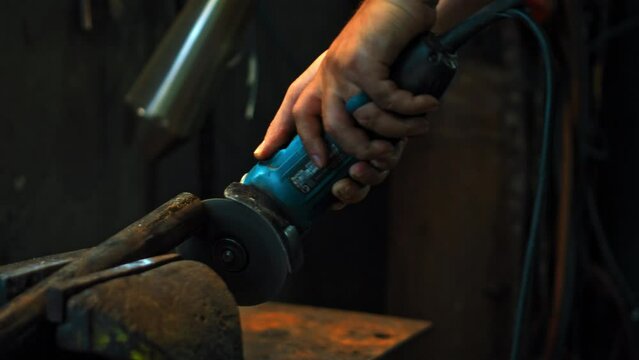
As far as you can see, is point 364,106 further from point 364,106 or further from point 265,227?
point 265,227

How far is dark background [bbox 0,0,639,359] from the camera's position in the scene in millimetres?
1478

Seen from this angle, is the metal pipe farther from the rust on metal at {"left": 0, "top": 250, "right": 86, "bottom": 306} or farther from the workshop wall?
the rust on metal at {"left": 0, "top": 250, "right": 86, "bottom": 306}

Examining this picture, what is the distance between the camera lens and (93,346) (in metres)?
0.62

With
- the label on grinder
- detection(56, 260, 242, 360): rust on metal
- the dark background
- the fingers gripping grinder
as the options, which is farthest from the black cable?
the dark background

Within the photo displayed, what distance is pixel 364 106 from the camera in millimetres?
873

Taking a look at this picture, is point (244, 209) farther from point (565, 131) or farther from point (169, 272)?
point (565, 131)

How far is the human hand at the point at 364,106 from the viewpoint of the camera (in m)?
0.83

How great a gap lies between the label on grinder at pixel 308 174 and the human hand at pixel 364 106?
14 mm

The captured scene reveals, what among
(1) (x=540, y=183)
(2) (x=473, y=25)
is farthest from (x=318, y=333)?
(2) (x=473, y=25)

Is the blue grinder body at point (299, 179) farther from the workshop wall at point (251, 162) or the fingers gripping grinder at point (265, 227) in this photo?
the workshop wall at point (251, 162)

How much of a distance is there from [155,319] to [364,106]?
366mm

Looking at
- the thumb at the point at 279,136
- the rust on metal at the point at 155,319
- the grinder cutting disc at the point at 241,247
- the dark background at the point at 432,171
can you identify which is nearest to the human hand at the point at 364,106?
the thumb at the point at 279,136

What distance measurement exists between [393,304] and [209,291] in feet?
5.37

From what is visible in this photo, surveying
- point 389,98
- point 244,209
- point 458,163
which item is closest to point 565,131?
point 458,163
